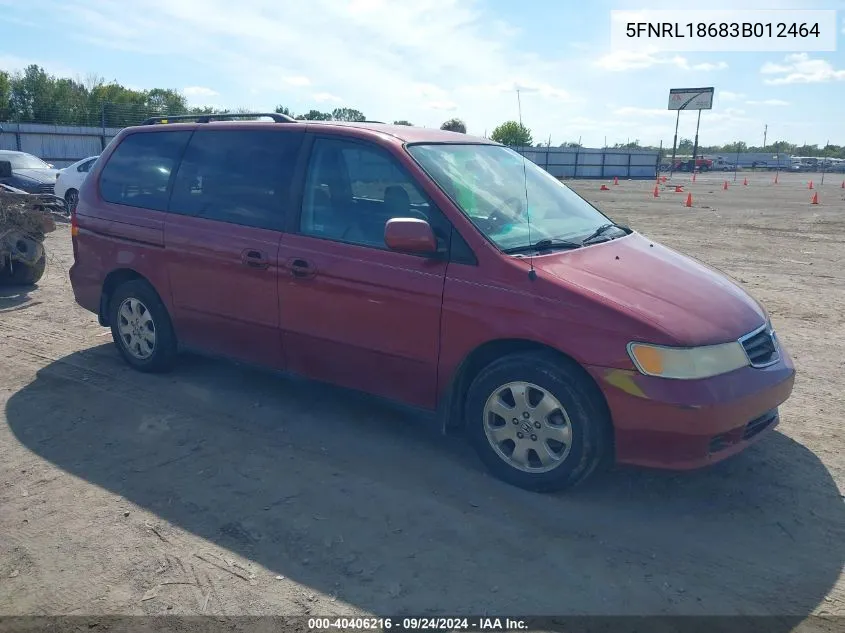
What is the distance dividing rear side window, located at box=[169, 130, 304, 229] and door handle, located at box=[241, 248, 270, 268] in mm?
186

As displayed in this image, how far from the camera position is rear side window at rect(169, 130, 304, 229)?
462cm

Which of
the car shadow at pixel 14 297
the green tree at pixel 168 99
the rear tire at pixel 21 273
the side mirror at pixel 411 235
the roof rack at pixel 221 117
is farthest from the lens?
the green tree at pixel 168 99

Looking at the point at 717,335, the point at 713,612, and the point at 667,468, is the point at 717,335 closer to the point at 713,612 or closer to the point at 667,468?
the point at 667,468

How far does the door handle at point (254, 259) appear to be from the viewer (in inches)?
180

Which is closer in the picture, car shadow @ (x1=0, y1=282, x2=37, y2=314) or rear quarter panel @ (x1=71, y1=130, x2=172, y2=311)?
rear quarter panel @ (x1=71, y1=130, x2=172, y2=311)

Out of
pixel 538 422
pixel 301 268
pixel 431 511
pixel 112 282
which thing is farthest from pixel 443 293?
pixel 112 282

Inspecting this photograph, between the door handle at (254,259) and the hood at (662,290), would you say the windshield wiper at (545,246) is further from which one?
the door handle at (254,259)

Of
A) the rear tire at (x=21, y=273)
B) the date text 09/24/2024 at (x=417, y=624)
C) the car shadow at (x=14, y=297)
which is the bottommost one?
the date text 09/24/2024 at (x=417, y=624)

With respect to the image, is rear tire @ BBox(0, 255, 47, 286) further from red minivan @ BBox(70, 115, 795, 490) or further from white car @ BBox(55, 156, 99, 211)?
white car @ BBox(55, 156, 99, 211)

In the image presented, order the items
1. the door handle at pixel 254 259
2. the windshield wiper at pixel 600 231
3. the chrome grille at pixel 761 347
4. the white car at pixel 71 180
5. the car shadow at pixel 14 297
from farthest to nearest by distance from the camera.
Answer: the white car at pixel 71 180
the car shadow at pixel 14 297
the door handle at pixel 254 259
the windshield wiper at pixel 600 231
the chrome grille at pixel 761 347

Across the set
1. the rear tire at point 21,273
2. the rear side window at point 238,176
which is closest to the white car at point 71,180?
the rear tire at point 21,273

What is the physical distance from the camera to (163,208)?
17.1ft

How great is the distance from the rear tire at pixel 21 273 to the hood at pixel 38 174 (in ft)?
33.6

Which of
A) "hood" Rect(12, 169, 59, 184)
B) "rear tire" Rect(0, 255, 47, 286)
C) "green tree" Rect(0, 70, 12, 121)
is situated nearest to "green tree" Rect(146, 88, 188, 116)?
"green tree" Rect(0, 70, 12, 121)
